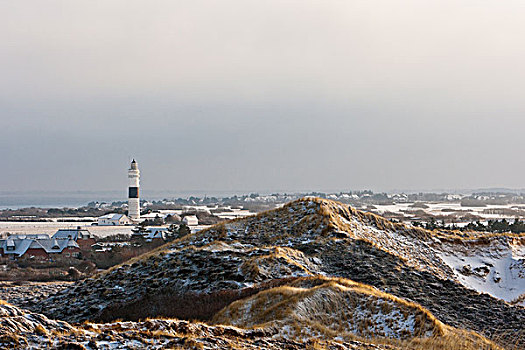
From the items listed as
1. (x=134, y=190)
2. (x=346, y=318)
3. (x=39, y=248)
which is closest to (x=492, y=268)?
(x=346, y=318)

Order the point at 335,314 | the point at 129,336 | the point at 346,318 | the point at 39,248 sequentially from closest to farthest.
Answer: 1. the point at 129,336
2. the point at 346,318
3. the point at 335,314
4. the point at 39,248

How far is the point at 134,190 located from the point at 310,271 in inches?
3949

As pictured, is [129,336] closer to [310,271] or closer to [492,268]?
[310,271]

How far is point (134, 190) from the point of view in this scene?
11781cm

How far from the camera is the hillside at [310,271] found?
1922 centimetres

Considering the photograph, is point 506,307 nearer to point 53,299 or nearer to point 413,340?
point 413,340

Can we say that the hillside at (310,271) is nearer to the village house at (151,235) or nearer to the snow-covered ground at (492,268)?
the snow-covered ground at (492,268)

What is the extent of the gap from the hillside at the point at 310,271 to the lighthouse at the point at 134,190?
89.2 metres

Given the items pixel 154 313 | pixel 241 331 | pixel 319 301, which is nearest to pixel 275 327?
pixel 241 331

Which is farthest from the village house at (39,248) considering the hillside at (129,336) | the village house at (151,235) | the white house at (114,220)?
the hillside at (129,336)

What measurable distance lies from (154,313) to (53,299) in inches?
388

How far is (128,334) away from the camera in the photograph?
10430 mm

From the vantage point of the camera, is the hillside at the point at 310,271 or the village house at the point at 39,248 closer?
the hillside at the point at 310,271

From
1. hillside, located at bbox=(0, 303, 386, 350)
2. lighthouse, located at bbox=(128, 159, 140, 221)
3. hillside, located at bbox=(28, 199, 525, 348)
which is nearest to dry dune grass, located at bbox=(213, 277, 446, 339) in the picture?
hillside, located at bbox=(28, 199, 525, 348)
